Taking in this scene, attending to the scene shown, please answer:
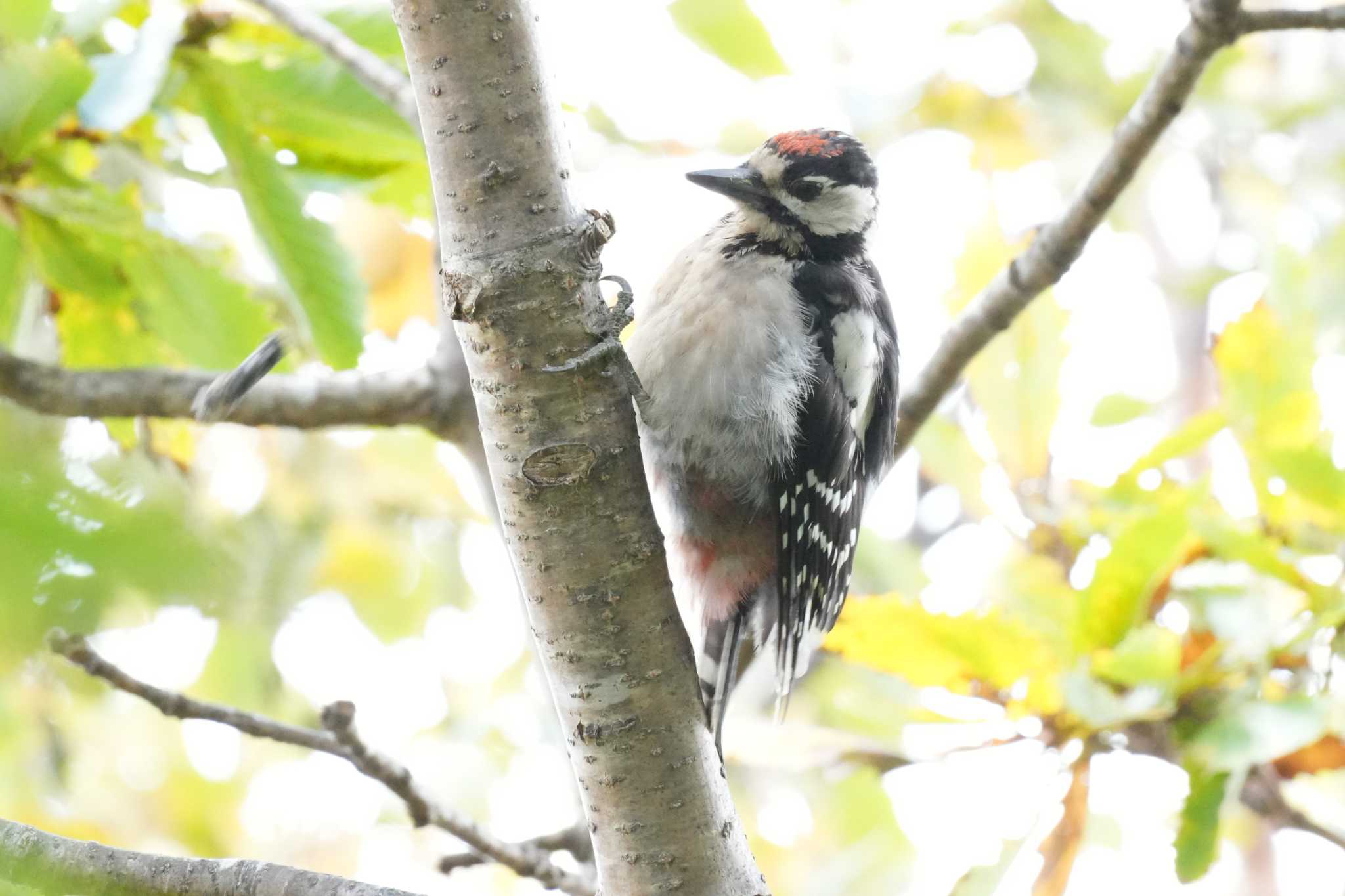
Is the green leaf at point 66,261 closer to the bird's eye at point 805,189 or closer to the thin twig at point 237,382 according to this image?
the thin twig at point 237,382

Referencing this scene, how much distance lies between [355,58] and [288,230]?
1.06 feet

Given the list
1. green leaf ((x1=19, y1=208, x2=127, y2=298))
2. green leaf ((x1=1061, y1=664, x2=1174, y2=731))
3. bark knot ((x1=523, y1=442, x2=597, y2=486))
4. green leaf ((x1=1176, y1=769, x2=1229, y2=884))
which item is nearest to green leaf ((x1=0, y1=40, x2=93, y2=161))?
green leaf ((x1=19, y1=208, x2=127, y2=298))

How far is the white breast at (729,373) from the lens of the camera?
2.27 meters

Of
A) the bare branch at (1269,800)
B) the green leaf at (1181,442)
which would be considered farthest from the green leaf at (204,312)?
the bare branch at (1269,800)

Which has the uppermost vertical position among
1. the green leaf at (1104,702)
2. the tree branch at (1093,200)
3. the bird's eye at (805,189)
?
the bird's eye at (805,189)

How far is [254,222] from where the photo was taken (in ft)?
6.34

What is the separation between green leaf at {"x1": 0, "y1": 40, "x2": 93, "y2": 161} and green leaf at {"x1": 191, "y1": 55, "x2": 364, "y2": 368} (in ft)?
0.73

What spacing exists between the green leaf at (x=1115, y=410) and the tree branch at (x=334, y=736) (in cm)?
142

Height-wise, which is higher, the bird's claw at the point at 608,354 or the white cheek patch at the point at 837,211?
the white cheek patch at the point at 837,211

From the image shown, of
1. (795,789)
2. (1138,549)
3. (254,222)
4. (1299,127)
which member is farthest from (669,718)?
(1299,127)

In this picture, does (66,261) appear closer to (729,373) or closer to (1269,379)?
(729,373)

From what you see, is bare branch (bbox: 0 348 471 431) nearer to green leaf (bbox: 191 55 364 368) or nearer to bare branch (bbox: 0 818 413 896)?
green leaf (bbox: 191 55 364 368)

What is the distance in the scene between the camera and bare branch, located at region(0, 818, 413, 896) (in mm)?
1211

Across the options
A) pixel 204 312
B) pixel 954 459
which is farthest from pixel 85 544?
pixel 954 459
